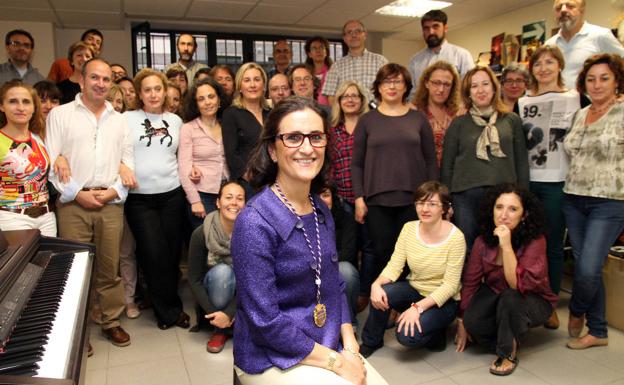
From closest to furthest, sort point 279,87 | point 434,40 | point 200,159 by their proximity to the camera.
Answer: point 200,159, point 279,87, point 434,40

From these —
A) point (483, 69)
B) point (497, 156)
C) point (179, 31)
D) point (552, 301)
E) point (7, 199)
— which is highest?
point (179, 31)

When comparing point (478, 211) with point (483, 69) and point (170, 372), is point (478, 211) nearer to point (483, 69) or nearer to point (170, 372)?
point (483, 69)

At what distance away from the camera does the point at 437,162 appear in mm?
2848

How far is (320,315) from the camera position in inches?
55.0

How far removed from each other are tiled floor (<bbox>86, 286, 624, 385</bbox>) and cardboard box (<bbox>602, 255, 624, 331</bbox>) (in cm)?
8

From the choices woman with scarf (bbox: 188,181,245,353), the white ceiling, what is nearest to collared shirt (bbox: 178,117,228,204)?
woman with scarf (bbox: 188,181,245,353)

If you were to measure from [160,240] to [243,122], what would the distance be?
0.87m

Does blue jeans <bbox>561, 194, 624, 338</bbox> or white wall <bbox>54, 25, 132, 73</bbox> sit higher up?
white wall <bbox>54, 25, 132, 73</bbox>

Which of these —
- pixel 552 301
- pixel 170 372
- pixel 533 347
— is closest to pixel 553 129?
pixel 552 301

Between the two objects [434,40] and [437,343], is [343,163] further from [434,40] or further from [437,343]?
[434,40]

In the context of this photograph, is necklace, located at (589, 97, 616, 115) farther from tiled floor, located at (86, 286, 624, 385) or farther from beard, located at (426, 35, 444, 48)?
beard, located at (426, 35, 444, 48)

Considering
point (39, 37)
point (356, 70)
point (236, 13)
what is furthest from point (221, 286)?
point (39, 37)

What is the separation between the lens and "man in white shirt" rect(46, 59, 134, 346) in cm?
248

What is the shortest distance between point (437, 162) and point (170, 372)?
1.88 meters
